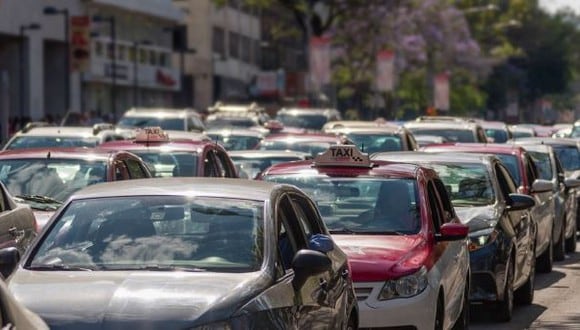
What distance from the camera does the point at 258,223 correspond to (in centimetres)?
924

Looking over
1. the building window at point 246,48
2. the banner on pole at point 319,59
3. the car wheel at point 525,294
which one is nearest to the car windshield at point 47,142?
the car wheel at point 525,294

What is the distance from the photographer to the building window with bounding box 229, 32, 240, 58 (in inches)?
3584

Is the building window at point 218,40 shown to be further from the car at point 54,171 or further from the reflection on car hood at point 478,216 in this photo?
the reflection on car hood at point 478,216

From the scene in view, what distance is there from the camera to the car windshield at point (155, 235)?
892cm

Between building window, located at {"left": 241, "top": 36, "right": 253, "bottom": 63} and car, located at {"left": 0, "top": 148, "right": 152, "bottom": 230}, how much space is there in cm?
7822

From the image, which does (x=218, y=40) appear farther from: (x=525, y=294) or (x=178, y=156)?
(x=525, y=294)

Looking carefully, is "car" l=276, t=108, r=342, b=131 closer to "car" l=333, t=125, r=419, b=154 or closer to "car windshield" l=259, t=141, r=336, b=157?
"car" l=333, t=125, r=419, b=154

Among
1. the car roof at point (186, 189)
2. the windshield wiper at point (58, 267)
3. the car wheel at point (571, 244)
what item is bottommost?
the car wheel at point (571, 244)

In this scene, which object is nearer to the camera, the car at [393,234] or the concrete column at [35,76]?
the car at [393,234]

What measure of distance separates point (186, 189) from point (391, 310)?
7.77 feet

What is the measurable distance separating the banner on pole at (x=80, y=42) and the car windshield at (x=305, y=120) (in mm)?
18684

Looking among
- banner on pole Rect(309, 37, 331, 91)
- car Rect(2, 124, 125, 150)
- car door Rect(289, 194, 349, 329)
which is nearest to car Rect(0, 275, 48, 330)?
car door Rect(289, 194, 349, 329)

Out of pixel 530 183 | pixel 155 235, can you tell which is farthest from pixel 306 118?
pixel 155 235

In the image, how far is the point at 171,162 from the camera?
2014 centimetres
